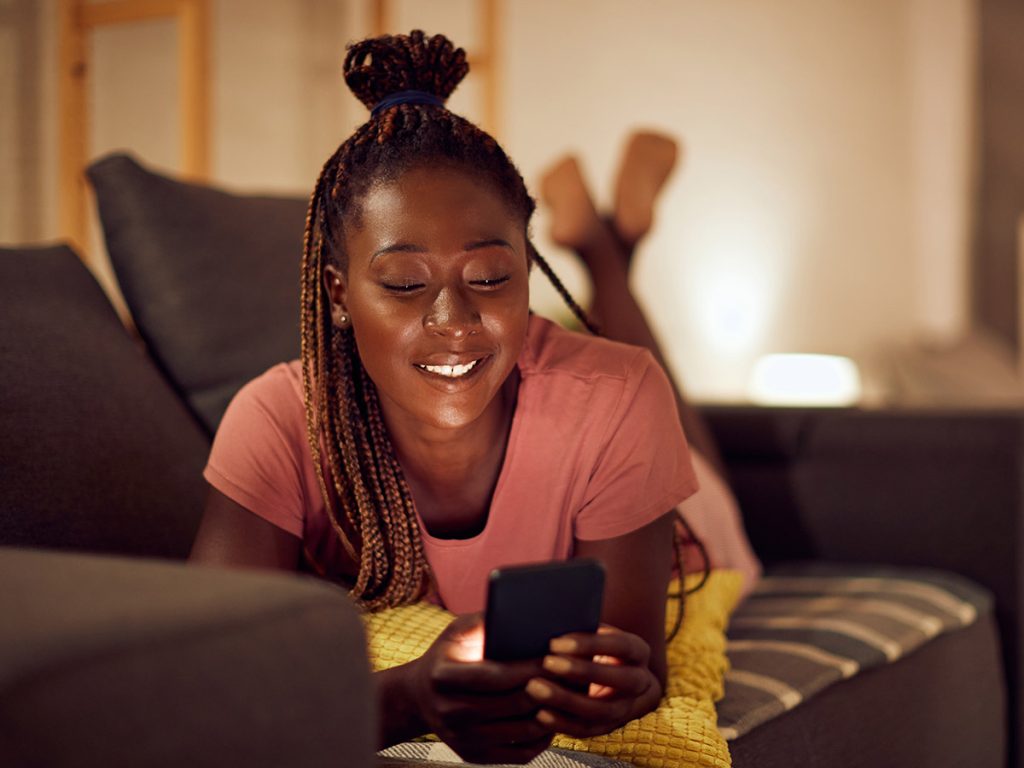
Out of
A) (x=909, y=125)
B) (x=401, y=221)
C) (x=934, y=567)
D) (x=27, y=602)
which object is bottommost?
(x=934, y=567)

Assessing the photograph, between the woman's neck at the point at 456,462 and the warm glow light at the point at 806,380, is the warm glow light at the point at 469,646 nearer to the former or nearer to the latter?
the woman's neck at the point at 456,462

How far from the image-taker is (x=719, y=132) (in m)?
4.30

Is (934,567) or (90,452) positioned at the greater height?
(90,452)

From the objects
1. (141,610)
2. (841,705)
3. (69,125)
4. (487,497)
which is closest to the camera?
(141,610)

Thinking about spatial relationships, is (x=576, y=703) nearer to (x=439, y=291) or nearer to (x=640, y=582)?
(x=640, y=582)

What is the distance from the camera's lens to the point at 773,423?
1975mm

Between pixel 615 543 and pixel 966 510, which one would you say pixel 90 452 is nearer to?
pixel 615 543

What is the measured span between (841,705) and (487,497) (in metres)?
0.49

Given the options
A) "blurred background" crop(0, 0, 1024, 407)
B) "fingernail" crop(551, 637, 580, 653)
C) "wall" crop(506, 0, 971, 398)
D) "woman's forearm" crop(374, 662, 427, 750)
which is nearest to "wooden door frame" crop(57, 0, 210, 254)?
"blurred background" crop(0, 0, 1024, 407)

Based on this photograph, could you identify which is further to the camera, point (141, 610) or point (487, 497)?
point (487, 497)

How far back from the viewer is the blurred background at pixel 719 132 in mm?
3770

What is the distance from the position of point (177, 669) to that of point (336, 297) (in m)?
0.67

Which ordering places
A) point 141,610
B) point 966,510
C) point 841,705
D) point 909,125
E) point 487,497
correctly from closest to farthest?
point 141,610
point 487,497
point 841,705
point 966,510
point 909,125

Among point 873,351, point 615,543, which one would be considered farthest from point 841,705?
point 873,351
